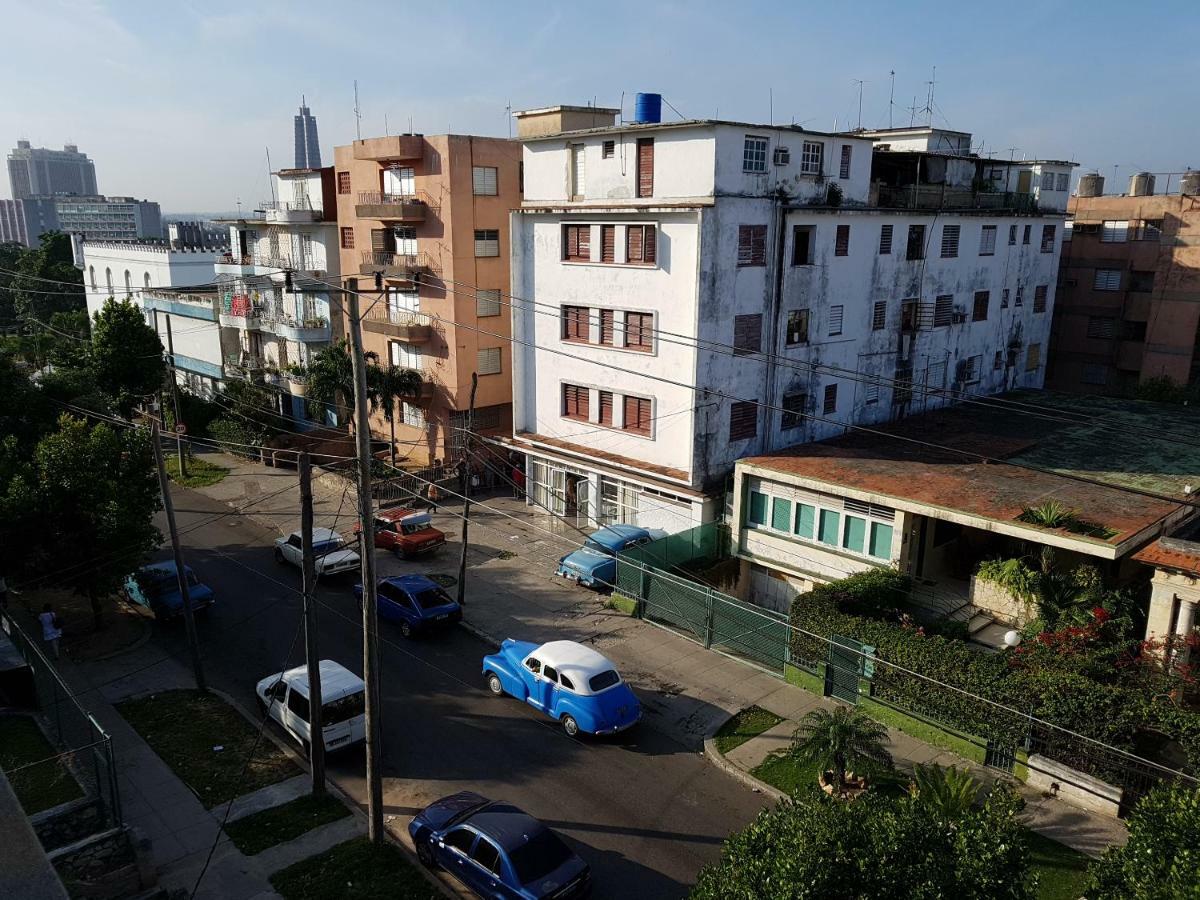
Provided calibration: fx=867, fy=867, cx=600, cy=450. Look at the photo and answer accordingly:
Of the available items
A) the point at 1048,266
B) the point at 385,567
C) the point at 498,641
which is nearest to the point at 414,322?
the point at 385,567

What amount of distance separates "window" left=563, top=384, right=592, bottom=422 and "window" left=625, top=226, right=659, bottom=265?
5909 millimetres

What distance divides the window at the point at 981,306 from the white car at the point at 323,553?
29.6 meters

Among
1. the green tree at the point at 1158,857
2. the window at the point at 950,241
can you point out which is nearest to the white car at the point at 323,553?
the green tree at the point at 1158,857

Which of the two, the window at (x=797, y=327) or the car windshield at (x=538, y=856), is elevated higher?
the window at (x=797, y=327)

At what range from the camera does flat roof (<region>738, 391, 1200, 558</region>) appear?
24.5 meters

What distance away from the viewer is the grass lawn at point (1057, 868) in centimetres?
1575

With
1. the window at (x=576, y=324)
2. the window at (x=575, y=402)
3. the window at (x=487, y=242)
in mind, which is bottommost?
the window at (x=575, y=402)

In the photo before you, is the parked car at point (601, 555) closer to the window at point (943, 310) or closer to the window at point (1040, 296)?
the window at point (943, 310)

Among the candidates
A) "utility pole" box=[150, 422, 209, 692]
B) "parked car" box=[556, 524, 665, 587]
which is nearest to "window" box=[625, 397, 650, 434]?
"parked car" box=[556, 524, 665, 587]

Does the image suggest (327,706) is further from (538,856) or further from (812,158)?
(812,158)

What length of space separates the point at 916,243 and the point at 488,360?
19.9 metres

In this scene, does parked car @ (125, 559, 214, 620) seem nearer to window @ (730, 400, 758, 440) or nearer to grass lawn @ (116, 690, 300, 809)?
grass lawn @ (116, 690, 300, 809)

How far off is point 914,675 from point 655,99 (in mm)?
22695

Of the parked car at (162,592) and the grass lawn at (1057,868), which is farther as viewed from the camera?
the parked car at (162,592)
